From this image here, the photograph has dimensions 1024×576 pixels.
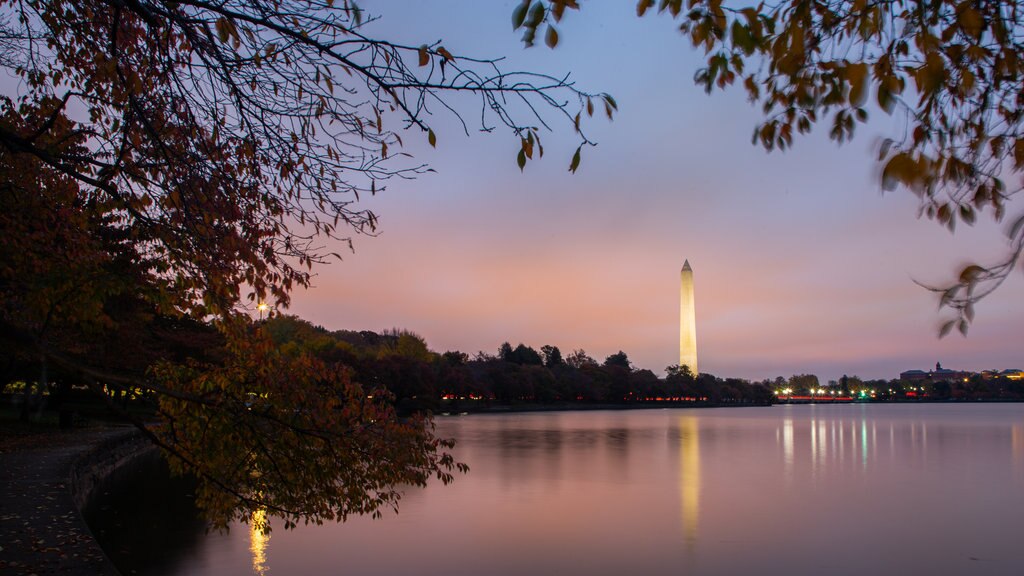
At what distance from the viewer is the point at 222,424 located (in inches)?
235

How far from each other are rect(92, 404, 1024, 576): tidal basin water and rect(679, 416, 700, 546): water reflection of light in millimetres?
81

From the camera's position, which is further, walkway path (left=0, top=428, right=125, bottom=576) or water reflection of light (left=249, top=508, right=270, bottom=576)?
water reflection of light (left=249, top=508, right=270, bottom=576)

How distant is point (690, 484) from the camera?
86.2ft

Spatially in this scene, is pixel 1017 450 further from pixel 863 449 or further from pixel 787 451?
pixel 787 451

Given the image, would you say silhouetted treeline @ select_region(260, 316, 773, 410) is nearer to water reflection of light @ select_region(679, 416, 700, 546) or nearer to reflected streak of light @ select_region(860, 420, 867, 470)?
water reflection of light @ select_region(679, 416, 700, 546)

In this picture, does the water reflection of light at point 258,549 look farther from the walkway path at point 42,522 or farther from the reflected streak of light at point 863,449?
the reflected streak of light at point 863,449

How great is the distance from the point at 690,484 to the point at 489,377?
236 ft

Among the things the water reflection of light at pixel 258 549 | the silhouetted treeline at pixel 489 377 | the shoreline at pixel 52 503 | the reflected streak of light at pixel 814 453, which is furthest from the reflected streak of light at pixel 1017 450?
the silhouetted treeline at pixel 489 377

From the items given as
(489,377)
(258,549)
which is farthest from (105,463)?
(489,377)

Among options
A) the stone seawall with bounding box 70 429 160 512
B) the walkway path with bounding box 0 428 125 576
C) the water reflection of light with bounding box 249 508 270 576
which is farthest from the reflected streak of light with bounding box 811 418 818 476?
the walkway path with bounding box 0 428 125 576

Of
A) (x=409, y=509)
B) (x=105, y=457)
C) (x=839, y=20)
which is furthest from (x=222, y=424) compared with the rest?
(x=105, y=457)

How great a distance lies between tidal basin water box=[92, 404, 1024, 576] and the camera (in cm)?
1473

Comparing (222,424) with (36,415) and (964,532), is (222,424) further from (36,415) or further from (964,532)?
(36,415)

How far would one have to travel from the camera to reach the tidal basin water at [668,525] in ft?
48.3
